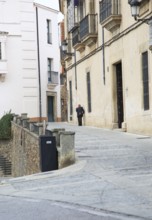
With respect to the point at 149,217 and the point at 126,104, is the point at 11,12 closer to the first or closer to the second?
the point at 126,104

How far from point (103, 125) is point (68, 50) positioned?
882 centimetres

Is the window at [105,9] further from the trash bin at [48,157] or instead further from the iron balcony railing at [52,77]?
the iron balcony railing at [52,77]

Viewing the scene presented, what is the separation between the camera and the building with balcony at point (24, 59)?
40000mm

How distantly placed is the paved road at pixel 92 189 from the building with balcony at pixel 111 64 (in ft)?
13.9

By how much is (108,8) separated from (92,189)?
13.7m

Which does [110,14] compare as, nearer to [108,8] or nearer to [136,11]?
[108,8]

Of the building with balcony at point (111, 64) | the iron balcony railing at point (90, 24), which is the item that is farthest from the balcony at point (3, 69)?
the iron balcony railing at point (90, 24)

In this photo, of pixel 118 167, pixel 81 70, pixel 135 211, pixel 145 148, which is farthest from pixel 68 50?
pixel 135 211

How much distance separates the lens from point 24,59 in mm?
40750

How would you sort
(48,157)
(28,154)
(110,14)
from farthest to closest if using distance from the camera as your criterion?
(110,14) → (28,154) → (48,157)

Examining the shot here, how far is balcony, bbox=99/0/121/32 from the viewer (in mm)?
22219

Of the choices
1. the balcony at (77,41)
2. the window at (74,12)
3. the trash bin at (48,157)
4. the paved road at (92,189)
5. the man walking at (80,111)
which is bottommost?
the paved road at (92,189)

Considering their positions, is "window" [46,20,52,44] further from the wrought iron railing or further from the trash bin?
the trash bin

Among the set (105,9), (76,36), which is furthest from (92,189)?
(76,36)
